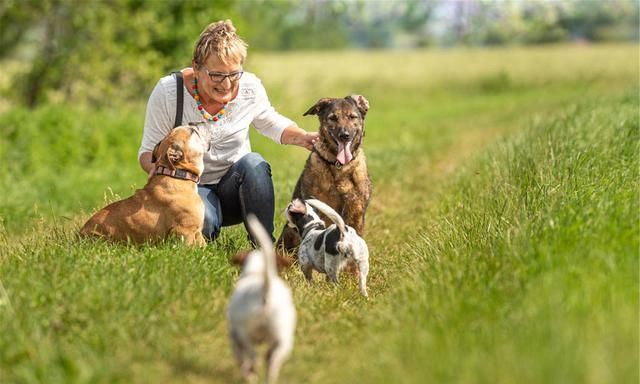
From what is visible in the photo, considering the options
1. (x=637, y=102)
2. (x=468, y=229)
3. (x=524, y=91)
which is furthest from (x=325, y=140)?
(x=524, y=91)

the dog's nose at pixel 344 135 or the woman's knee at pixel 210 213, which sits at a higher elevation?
the dog's nose at pixel 344 135

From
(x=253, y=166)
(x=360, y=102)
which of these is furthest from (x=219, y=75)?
(x=360, y=102)

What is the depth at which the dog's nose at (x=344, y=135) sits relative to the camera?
20.7 feet

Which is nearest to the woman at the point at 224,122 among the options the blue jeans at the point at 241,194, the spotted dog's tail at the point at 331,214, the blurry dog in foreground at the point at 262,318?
the blue jeans at the point at 241,194

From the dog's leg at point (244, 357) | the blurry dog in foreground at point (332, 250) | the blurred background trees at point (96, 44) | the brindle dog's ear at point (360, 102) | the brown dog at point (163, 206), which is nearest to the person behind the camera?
the dog's leg at point (244, 357)

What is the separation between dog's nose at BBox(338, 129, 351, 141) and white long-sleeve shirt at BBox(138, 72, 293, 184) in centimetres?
51

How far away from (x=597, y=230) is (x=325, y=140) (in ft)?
8.90

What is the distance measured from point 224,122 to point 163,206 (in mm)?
1055

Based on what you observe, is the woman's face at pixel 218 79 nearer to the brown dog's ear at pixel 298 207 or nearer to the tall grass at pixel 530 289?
the brown dog's ear at pixel 298 207

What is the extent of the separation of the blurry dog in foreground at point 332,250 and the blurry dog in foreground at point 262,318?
5.45ft

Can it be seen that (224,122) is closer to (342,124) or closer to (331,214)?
(342,124)

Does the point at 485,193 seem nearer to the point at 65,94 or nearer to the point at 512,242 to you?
the point at 512,242

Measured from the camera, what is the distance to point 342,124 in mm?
6352

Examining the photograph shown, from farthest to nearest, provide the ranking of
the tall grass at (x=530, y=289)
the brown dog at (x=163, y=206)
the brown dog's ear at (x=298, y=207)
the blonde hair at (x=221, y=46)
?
the brown dog's ear at (x=298, y=207)
the blonde hair at (x=221, y=46)
the brown dog at (x=163, y=206)
the tall grass at (x=530, y=289)
